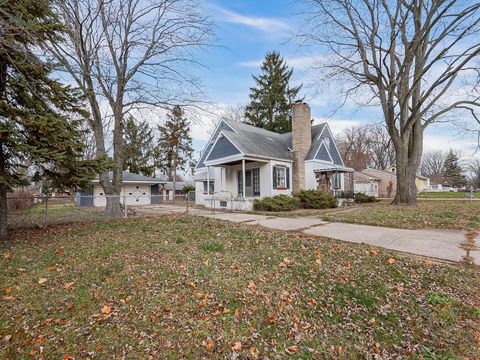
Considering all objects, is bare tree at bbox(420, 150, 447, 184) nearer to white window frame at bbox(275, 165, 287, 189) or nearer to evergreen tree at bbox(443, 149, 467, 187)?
evergreen tree at bbox(443, 149, 467, 187)

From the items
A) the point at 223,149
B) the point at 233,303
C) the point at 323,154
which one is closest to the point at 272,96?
the point at 323,154

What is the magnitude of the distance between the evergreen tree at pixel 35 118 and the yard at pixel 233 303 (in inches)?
86.3

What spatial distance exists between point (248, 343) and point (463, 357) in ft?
7.33

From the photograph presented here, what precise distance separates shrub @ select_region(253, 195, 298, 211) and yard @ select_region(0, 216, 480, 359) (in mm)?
8116

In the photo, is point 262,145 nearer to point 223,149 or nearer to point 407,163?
point 223,149

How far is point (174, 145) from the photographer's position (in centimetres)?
3747

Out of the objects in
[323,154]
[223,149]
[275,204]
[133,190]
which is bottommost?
[275,204]

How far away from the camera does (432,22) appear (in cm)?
1254

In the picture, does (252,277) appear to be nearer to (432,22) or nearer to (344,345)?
(344,345)

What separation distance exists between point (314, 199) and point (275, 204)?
3083 millimetres

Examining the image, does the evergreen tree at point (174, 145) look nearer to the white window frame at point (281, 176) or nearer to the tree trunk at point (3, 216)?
the white window frame at point (281, 176)

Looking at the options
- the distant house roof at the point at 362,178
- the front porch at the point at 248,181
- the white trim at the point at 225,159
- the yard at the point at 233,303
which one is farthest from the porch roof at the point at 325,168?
the distant house roof at the point at 362,178

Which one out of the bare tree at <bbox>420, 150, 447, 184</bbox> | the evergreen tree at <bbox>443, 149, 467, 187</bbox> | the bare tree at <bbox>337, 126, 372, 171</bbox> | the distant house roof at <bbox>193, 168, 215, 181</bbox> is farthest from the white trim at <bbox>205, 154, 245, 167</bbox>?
the bare tree at <bbox>420, 150, 447, 184</bbox>

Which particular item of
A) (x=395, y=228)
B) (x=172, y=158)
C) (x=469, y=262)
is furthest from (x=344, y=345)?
(x=172, y=158)
